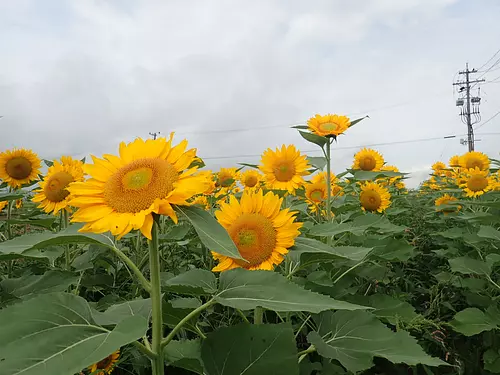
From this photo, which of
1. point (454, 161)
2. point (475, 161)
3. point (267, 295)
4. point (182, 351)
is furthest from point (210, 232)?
point (454, 161)

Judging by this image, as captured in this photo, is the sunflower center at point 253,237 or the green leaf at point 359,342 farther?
the sunflower center at point 253,237

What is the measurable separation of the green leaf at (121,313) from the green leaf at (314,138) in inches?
60.3

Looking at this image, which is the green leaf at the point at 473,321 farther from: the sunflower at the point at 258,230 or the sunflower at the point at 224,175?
the sunflower at the point at 224,175

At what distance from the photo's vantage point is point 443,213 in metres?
4.71

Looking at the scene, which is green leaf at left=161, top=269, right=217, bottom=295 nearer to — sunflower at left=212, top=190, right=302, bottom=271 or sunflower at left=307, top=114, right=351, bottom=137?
sunflower at left=212, top=190, right=302, bottom=271

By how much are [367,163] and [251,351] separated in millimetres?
3291

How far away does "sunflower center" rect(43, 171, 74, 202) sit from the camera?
8.49ft

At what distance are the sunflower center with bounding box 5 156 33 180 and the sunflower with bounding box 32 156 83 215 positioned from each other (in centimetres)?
61

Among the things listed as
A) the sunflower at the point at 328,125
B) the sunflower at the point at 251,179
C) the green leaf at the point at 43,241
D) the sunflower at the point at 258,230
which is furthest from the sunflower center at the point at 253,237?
the sunflower at the point at 251,179

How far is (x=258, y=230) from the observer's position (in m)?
1.53

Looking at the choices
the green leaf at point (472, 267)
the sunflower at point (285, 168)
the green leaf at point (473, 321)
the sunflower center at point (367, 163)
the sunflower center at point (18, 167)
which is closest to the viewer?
the green leaf at point (473, 321)

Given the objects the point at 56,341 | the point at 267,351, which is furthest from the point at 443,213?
the point at 56,341

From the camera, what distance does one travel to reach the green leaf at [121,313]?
1.00m

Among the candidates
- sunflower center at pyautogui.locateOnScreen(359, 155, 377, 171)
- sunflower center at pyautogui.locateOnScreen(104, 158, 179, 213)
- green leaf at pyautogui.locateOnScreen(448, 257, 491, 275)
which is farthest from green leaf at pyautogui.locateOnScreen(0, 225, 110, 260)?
sunflower center at pyautogui.locateOnScreen(359, 155, 377, 171)
